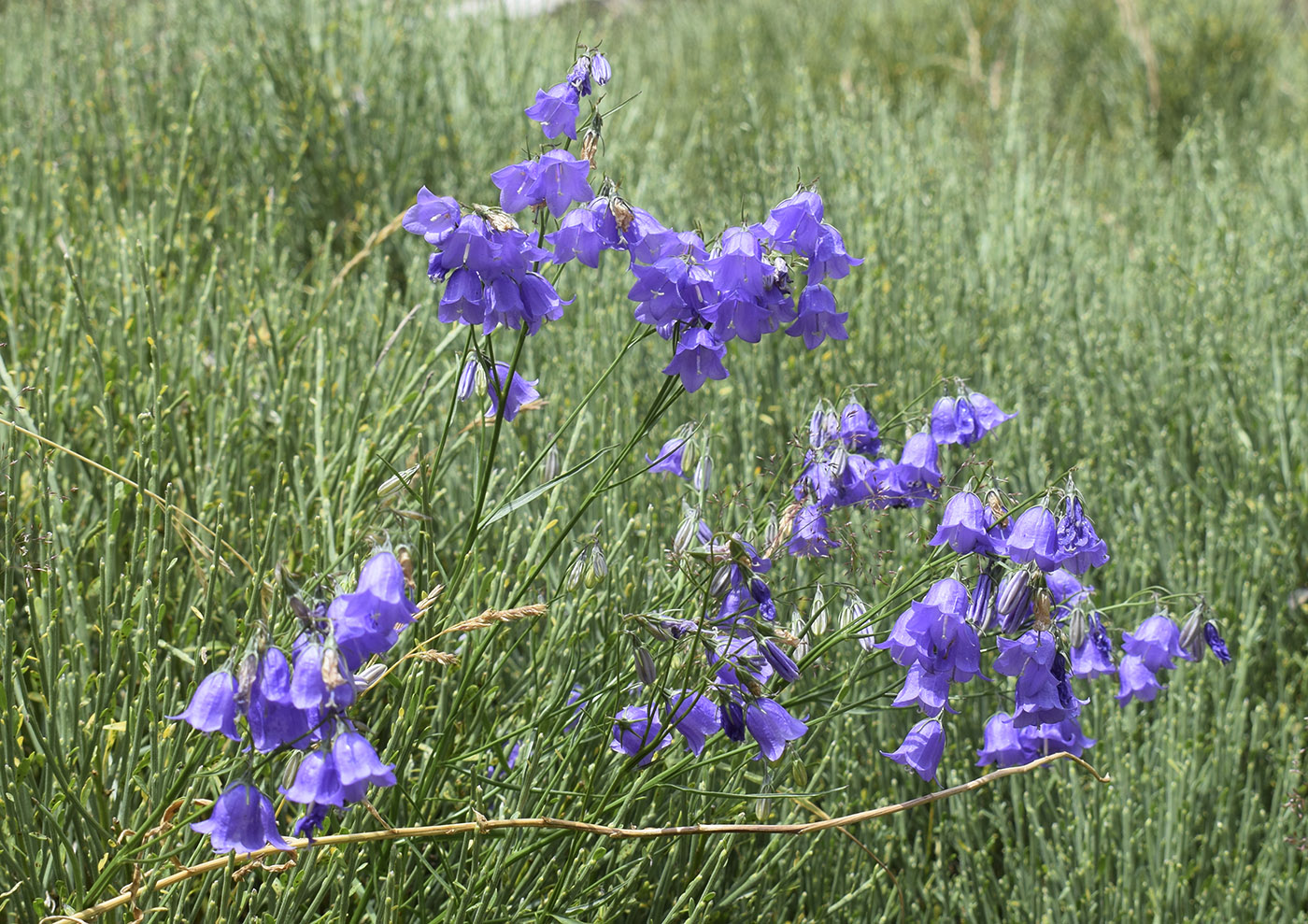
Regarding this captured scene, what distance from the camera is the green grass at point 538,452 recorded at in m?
1.40

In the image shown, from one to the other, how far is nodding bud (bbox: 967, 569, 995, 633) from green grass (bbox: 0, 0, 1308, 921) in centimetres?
22

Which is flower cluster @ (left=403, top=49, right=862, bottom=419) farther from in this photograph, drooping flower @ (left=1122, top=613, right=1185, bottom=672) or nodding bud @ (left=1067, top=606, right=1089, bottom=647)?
drooping flower @ (left=1122, top=613, right=1185, bottom=672)

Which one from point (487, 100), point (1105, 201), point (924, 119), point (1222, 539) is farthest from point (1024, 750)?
point (1105, 201)

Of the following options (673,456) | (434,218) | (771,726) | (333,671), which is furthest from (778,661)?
(434,218)

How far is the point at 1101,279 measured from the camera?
3549 millimetres

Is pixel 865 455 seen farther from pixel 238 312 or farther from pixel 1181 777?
pixel 238 312

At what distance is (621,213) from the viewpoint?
44.1 inches

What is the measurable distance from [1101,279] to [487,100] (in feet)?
8.56

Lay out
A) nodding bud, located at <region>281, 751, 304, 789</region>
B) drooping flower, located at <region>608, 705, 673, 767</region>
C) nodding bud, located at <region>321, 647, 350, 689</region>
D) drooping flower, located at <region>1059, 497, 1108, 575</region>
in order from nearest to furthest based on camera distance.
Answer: nodding bud, located at <region>321, 647, 350, 689</region>, nodding bud, located at <region>281, 751, 304, 789</region>, drooping flower, located at <region>1059, 497, 1108, 575</region>, drooping flower, located at <region>608, 705, 673, 767</region>

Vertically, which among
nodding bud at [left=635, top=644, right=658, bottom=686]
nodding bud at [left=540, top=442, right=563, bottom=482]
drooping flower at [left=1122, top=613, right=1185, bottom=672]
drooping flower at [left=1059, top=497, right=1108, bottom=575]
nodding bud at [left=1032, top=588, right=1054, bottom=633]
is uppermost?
drooping flower at [left=1122, top=613, right=1185, bottom=672]

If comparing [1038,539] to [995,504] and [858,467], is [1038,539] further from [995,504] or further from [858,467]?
[858,467]

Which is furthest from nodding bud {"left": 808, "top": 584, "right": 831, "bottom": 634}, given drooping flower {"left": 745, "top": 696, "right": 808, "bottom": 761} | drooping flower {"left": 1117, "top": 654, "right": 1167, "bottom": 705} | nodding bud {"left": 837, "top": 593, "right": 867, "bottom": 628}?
drooping flower {"left": 1117, "top": 654, "right": 1167, "bottom": 705}

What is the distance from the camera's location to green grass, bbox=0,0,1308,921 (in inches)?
55.3

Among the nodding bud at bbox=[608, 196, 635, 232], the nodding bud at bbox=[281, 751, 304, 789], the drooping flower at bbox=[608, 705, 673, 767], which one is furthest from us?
the drooping flower at bbox=[608, 705, 673, 767]
